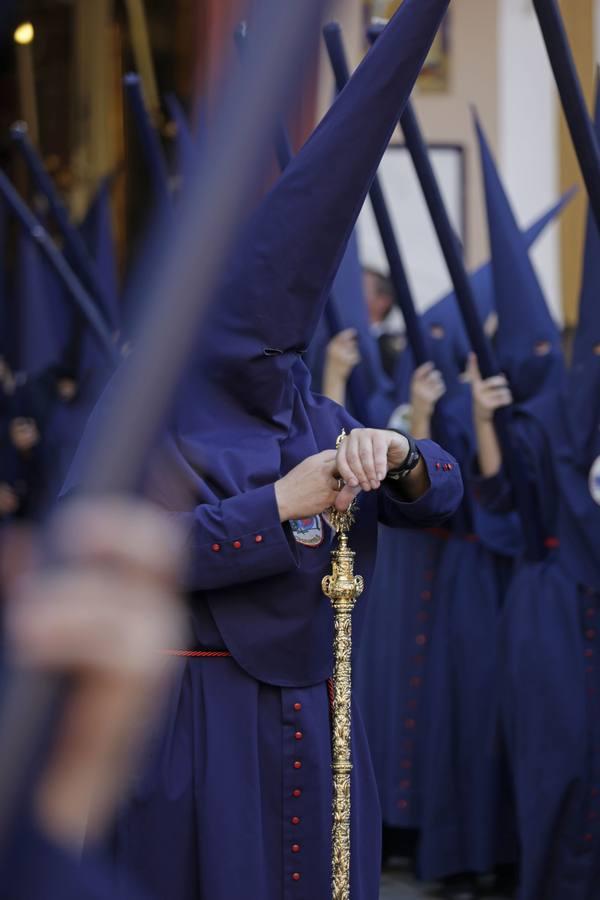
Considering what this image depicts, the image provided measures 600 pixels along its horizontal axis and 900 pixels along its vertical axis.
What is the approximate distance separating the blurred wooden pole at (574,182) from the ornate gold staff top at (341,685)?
19.0 feet

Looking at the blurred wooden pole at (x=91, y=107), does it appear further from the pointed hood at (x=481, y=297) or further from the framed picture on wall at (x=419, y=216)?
the pointed hood at (x=481, y=297)

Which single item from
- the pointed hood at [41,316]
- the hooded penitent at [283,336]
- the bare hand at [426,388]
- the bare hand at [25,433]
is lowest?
the hooded penitent at [283,336]

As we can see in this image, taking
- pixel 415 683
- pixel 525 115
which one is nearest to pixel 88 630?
pixel 415 683

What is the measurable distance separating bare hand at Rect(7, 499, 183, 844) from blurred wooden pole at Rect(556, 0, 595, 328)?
7.19 m

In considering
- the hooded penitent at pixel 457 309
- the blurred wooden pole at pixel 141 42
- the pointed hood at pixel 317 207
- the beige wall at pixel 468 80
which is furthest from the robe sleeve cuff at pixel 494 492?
the blurred wooden pole at pixel 141 42

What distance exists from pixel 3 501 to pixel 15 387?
594 millimetres

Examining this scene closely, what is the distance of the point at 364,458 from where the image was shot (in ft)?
7.57

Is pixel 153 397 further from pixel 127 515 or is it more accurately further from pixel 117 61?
pixel 117 61

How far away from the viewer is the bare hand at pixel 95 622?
973 millimetres

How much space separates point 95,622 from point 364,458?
1.35 metres

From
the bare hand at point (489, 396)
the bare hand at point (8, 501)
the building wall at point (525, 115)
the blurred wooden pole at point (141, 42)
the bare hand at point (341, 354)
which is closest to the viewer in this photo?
the bare hand at point (489, 396)

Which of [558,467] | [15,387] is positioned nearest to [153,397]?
[558,467]

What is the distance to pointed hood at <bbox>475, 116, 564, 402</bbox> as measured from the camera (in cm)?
468

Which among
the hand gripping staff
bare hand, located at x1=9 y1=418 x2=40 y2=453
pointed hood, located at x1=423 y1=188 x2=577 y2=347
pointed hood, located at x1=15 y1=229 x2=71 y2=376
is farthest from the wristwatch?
bare hand, located at x1=9 y1=418 x2=40 y2=453
